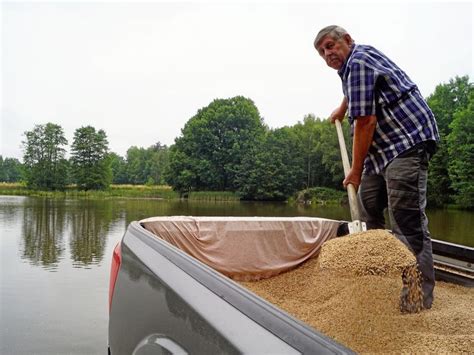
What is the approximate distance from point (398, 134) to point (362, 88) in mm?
348

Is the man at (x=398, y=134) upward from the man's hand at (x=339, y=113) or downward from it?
downward

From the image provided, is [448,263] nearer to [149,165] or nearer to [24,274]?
[24,274]

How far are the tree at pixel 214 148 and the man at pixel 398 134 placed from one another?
171 ft

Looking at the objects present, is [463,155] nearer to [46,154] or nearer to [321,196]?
[321,196]

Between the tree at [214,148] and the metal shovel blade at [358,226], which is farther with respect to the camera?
the tree at [214,148]

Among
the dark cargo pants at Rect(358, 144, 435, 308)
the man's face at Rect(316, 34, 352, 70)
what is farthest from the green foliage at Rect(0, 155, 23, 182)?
the dark cargo pants at Rect(358, 144, 435, 308)

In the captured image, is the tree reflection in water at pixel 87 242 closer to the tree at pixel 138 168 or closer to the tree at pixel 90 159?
the tree at pixel 90 159

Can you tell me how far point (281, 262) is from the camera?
3.54 meters

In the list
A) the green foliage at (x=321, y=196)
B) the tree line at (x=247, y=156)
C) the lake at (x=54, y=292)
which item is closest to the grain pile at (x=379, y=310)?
the lake at (x=54, y=292)

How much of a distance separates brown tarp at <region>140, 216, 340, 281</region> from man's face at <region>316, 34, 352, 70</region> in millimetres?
1447

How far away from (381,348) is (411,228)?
29.3 inches

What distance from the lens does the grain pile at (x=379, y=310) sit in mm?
1908

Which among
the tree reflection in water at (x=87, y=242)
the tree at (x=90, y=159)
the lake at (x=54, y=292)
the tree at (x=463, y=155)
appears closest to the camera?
the lake at (x=54, y=292)

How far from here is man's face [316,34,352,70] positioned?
257 cm
